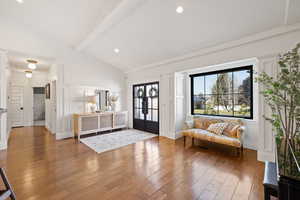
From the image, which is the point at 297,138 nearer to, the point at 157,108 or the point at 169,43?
the point at 169,43

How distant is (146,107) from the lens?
5336 mm

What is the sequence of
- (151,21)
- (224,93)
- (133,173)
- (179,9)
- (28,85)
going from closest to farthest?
(133,173) < (179,9) < (151,21) < (224,93) < (28,85)

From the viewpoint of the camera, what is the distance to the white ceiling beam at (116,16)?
2.51 meters

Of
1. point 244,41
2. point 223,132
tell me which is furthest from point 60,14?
point 223,132

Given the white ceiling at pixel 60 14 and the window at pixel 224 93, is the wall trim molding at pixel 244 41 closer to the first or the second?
the window at pixel 224 93

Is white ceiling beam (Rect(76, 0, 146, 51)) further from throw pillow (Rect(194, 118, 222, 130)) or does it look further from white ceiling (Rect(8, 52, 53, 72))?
throw pillow (Rect(194, 118, 222, 130))

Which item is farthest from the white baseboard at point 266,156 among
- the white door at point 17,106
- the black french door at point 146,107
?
the white door at point 17,106

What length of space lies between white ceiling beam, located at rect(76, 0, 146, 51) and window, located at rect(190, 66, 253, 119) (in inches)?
112

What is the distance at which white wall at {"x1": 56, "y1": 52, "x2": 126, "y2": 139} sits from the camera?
4406mm

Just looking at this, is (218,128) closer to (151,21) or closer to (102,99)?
(151,21)

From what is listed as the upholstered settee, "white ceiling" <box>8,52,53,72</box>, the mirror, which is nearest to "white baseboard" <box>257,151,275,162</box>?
the upholstered settee

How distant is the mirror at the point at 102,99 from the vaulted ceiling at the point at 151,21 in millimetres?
1820

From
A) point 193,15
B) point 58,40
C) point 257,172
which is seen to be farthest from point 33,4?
point 257,172

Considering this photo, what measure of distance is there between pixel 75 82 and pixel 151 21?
3392 mm
